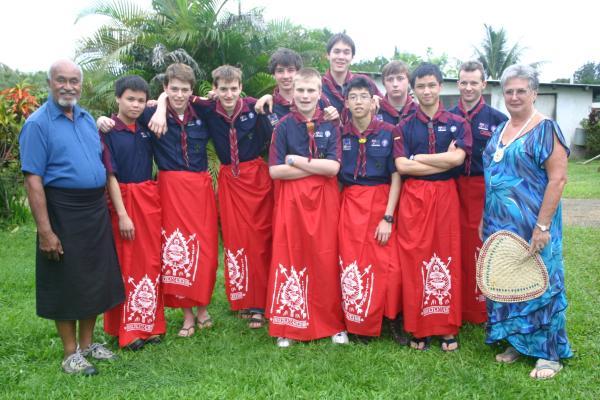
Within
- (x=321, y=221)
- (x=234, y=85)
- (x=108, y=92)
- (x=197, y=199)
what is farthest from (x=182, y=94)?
(x=108, y=92)

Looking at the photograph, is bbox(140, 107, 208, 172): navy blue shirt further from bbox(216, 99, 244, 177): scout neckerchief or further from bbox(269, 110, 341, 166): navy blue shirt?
bbox(269, 110, 341, 166): navy blue shirt

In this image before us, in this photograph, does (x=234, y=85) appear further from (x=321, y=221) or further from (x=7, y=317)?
(x=7, y=317)

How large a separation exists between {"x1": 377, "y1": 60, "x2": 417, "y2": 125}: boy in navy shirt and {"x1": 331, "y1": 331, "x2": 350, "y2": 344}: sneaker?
1682 millimetres

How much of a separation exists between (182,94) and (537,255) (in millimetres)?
2775

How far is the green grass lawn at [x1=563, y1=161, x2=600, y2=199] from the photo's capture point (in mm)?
12013

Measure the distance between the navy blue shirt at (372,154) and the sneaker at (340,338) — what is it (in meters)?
1.15

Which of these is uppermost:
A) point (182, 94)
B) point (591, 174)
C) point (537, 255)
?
Result: point (182, 94)

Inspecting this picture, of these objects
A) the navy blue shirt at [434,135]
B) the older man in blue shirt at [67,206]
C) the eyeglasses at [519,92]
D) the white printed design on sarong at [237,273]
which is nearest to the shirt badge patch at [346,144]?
the navy blue shirt at [434,135]

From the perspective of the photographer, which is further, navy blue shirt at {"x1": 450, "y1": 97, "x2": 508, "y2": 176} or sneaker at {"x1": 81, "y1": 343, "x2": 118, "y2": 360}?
navy blue shirt at {"x1": 450, "y1": 97, "x2": 508, "y2": 176}

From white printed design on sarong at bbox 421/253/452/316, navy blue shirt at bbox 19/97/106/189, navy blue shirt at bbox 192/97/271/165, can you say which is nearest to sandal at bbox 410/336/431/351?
white printed design on sarong at bbox 421/253/452/316

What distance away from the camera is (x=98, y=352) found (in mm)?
3994

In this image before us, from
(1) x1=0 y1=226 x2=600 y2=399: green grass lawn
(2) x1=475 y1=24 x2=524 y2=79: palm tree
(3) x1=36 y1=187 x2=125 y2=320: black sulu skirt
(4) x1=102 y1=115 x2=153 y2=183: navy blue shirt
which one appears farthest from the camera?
(2) x1=475 y1=24 x2=524 y2=79: palm tree

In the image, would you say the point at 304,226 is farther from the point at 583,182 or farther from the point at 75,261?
the point at 583,182

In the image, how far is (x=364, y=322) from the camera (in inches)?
161
